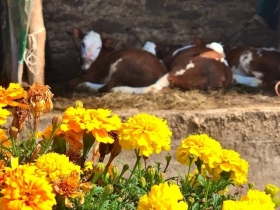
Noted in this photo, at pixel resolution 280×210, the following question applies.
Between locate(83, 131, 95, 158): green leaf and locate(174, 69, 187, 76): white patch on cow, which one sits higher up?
locate(83, 131, 95, 158): green leaf

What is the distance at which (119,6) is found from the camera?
5031mm

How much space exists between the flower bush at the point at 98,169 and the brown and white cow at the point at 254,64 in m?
3.34

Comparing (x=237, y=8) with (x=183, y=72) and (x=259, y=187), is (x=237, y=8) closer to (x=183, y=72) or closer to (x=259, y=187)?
(x=183, y=72)

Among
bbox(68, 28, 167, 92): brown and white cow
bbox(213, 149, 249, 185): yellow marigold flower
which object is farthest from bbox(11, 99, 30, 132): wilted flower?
bbox(68, 28, 167, 92): brown and white cow

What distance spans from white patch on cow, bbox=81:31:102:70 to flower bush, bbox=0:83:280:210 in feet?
11.6

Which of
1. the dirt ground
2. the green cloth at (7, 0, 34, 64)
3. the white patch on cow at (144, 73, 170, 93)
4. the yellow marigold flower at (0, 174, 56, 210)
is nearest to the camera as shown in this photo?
the yellow marigold flower at (0, 174, 56, 210)

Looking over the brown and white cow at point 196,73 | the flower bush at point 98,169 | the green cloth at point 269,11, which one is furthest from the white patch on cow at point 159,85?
the flower bush at point 98,169

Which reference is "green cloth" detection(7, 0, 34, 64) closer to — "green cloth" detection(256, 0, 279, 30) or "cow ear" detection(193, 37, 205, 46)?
"cow ear" detection(193, 37, 205, 46)

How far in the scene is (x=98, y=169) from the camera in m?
1.14

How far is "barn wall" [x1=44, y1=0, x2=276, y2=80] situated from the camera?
4938 millimetres

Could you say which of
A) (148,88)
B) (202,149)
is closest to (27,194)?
(202,149)

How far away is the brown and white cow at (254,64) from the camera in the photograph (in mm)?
4680

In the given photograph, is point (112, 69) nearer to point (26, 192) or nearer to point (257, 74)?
point (257, 74)

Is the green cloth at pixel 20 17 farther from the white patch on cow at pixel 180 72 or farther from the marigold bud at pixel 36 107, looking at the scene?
the marigold bud at pixel 36 107
